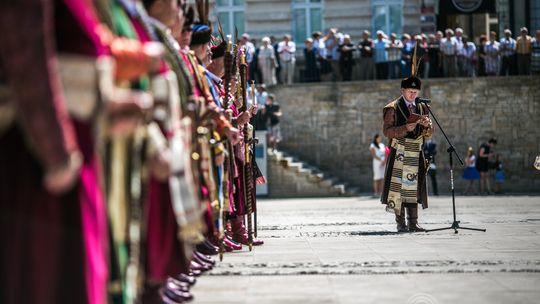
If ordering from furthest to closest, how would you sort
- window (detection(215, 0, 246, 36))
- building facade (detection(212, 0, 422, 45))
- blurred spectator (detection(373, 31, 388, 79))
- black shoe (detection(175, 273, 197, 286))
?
window (detection(215, 0, 246, 36)) → building facade (detection(212, 0, 422, 45)) → blurred spectator (detection(373, 31, 388, 79)) → black shoe (detection(175, 273, 197, 286))

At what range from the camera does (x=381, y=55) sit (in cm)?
3528

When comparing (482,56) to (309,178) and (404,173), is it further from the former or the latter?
(404,173)

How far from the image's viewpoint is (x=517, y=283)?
8945 mm

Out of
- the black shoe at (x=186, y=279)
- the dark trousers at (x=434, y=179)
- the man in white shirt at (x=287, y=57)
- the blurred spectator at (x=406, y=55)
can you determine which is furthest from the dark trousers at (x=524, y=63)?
the black shoe at (x=186, y=279)

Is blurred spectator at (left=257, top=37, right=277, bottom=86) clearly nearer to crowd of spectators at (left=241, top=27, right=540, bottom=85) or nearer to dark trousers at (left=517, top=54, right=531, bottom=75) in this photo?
crowd of spectators at (left=241, top=27, right=540, bottom=85)

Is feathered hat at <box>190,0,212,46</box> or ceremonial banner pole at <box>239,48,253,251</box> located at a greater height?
feathered hat at <box>190,0,212,46</box>

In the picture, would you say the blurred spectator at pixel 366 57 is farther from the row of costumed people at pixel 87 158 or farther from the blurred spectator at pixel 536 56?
the row of costumed people at pixel 87 158

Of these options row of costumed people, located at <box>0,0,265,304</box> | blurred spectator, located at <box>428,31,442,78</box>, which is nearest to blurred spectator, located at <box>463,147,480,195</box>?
blurred spectator, located at <box>428,31,442,78</box>

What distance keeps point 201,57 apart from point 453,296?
3298 mm

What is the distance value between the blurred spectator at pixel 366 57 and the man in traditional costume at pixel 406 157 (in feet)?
63.6

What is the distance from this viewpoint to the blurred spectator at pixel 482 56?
1415 inches

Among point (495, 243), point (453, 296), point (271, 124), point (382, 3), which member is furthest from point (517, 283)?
A: point (382, 3)

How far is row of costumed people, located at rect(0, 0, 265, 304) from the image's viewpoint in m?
4.26

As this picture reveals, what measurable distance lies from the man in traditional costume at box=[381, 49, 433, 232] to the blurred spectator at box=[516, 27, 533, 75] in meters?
21.1
